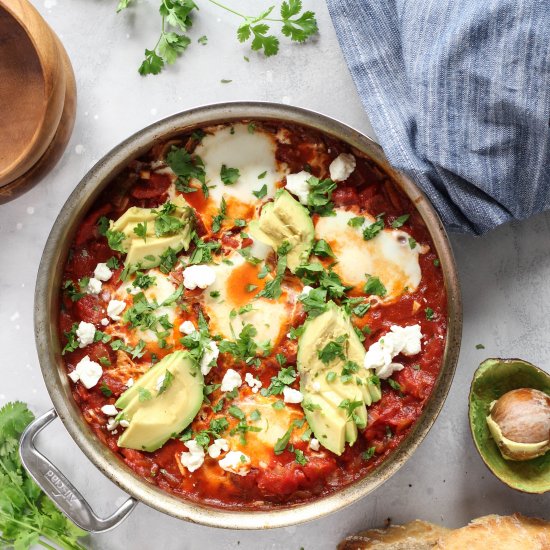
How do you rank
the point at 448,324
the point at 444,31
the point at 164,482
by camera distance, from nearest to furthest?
1. the point at 444,31
2. the point at 448,324
3. the point at 164,482

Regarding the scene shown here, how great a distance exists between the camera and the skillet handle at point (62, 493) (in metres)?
3.29

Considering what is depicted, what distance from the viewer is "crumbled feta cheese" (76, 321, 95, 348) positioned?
343cm

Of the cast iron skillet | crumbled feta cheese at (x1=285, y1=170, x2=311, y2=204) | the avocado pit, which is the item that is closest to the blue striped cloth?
the cast iron skillet

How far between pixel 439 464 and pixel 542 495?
0.48 m

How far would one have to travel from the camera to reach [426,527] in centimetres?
342

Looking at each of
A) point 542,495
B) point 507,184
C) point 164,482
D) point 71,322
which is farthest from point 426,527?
point 71,322

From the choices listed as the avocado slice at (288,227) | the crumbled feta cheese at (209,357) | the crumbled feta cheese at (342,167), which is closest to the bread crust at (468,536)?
the crumbled feta cheese at (209,357)

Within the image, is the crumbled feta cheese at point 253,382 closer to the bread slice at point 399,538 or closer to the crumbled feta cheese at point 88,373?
the crumbled feta cheese at point 88,373

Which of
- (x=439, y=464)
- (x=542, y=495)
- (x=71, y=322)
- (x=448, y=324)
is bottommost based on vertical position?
(x=542, y=495)

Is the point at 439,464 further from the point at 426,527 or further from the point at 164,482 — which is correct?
the point at 164,482

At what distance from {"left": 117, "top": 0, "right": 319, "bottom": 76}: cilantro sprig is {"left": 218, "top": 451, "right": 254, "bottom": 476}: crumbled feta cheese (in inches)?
66.8

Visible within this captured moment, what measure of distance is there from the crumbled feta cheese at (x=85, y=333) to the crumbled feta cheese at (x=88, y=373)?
72 mm

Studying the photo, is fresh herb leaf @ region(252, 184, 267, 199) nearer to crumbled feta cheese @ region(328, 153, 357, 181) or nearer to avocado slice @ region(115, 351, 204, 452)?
crumbled feta cheese @ region(328, 153, 357, 181)

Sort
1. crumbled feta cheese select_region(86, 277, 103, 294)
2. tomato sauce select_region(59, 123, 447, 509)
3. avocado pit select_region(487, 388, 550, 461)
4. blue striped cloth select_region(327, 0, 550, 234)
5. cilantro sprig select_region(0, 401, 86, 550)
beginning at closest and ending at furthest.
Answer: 1. blue striped cloth select_region(327, 0, 550, 234)
2. avocado pit select_region(487, 388, 550, 461)
3. tomato sauce select_region(59, 123, 447, 509)
4. crumbled feta cheese select_region(86, 277, 103, 294)
5. cilantro sprig select_region(0, 401, 86, 550)
